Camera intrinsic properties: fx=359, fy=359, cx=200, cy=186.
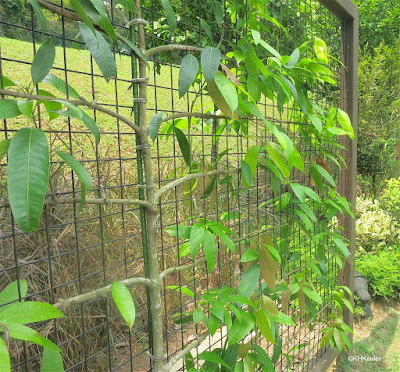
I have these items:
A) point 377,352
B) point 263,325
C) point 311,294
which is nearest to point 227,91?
point 263,325

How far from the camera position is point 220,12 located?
3.30ft

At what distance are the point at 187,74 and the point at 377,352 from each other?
93.9 inches

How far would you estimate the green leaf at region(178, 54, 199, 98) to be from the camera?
73 cm

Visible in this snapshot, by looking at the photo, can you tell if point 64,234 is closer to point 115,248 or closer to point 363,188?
point 115,248

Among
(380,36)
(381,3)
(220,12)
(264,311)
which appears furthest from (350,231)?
(381,3)

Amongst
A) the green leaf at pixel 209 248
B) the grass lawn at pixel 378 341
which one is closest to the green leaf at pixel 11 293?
the green leaf at pixel 209 248

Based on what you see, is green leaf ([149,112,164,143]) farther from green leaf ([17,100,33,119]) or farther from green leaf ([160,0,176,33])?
green leaf ([17,100,33,119])

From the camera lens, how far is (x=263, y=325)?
998 mm

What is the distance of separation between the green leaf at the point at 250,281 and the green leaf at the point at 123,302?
432 mm

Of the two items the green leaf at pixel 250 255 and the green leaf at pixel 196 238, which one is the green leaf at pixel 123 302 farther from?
the green leaf at pixel 250 255

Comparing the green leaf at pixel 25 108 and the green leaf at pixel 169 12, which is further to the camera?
the green leaf at pixel 169 12

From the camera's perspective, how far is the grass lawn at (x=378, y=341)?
220 cm

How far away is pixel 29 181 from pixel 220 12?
0.79m

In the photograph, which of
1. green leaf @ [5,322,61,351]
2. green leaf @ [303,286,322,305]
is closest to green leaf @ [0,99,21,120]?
green leaf @ [5,322,61,351]
